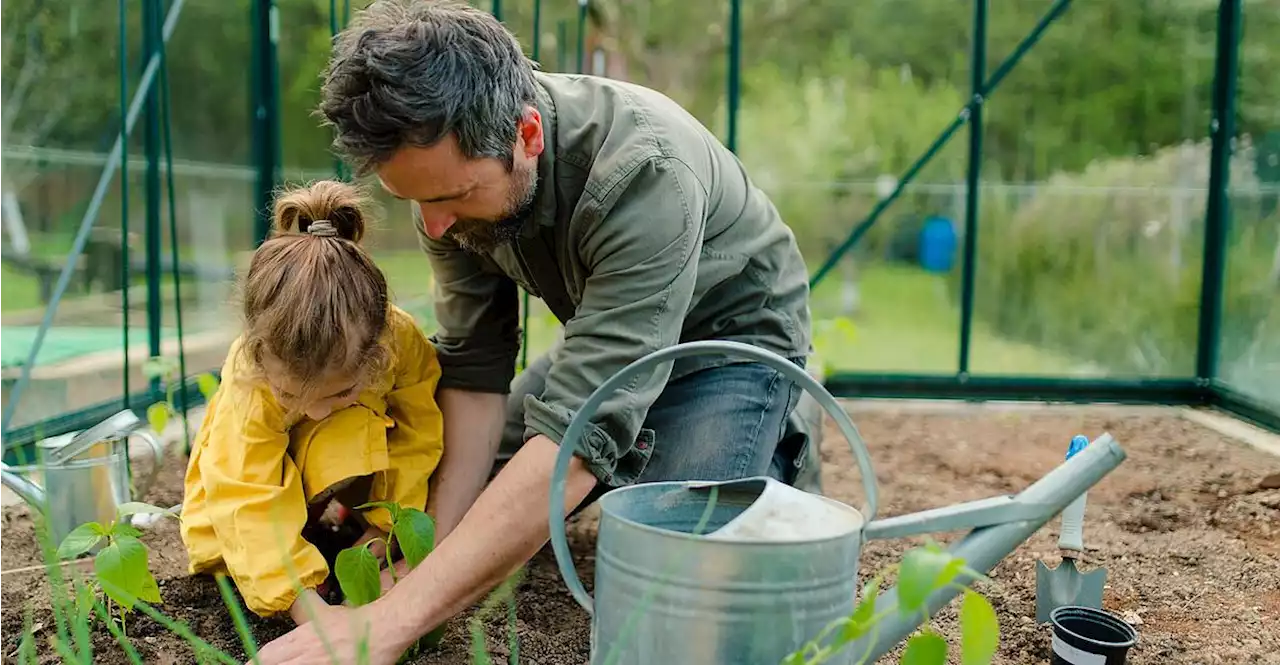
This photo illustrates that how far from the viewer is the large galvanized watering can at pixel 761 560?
1.00 meters

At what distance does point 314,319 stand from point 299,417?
0.81 feet

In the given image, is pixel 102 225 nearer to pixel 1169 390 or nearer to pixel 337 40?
pixel 337 40

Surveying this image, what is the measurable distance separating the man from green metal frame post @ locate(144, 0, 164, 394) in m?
1.05

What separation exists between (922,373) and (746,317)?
2.20m

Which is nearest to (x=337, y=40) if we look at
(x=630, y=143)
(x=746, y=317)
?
(x=630, y=143)

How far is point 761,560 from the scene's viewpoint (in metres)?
1.00

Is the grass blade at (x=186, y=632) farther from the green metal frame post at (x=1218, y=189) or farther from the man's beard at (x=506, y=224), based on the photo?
the green metal frame post at (x=1218, y=189)

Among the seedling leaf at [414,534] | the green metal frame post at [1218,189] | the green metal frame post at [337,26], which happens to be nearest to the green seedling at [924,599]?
the seedling leaf at [414,534]

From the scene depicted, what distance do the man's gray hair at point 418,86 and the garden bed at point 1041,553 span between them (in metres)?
0.74

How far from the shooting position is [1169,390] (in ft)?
12.7

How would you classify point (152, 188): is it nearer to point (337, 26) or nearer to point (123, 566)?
point (337, 26)

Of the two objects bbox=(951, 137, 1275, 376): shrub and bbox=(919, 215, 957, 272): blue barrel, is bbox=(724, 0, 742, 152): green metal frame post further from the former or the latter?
bbox=(951, 137, 1275, 376): shrub

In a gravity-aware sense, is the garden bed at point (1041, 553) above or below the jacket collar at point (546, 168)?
below

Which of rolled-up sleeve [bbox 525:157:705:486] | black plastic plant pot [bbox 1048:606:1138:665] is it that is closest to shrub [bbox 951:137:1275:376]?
black plastic plant pot [bbox 1048:606:1138:665]
